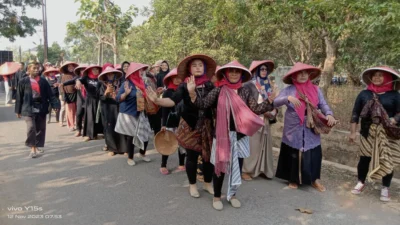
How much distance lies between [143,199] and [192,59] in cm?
189

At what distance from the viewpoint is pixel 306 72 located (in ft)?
15.9

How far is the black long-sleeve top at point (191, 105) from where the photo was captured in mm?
4113

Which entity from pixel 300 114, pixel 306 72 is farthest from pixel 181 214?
pixel 306 72

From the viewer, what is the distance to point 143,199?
15.0ft

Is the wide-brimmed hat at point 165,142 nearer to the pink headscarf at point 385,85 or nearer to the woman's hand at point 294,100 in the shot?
the woman's hand at point 294,100

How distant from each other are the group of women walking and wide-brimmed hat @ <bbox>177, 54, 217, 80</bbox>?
A: 12 millimetres

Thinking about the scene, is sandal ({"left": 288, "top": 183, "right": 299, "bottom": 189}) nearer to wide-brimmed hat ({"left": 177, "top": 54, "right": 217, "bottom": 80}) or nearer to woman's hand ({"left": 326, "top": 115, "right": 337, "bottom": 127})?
woman's hand ({"left": 326, "top": 115, "right": 337, "bottom": 127})

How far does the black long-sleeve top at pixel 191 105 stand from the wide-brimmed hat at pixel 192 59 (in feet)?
0.53

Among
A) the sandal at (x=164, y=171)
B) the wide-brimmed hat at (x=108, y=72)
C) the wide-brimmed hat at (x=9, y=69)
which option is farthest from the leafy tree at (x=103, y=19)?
the sandal at (x=164, y=171)

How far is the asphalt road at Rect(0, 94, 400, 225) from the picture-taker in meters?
4.01

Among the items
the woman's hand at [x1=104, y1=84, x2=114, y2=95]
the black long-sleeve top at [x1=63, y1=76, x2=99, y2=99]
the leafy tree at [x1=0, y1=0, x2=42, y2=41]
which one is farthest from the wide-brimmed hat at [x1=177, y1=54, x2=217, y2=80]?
the leafy tree at [x1=0, y1=0, x2=42, y2=41]

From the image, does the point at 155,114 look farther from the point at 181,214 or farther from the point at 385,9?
the point at 385,9

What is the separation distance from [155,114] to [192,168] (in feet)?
7.72

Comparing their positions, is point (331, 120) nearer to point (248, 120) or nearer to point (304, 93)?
point (304, 93)
